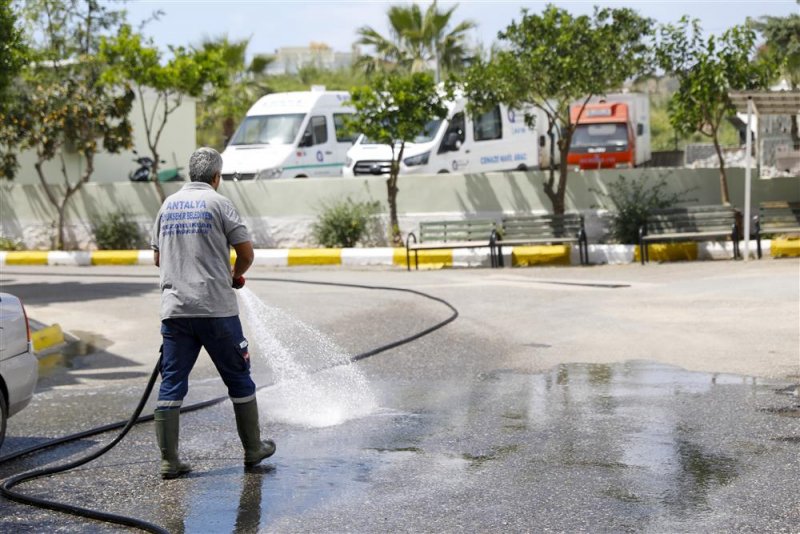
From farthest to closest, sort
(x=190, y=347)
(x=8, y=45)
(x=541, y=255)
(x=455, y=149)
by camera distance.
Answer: (x=455, y=149)
(x=541, y=255)
(x=8, y=45)
(x=190, y=347)

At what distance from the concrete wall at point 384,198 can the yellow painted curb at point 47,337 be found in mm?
10781

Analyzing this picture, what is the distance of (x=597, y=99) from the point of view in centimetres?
3531

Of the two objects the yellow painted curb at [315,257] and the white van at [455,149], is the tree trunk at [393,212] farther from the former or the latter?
the white van at [455,149]

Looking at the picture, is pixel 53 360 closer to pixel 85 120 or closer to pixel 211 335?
pixel 211 335

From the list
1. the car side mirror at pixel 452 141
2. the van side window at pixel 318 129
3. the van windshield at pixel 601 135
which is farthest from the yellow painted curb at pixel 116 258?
the van windshield at pixel 601 135

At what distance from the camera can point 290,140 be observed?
26391 millimetres

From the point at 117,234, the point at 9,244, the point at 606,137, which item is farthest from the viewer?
the point at 606,137

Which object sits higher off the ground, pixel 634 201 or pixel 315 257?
pixel 634 201

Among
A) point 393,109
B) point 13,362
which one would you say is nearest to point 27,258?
point 393,109

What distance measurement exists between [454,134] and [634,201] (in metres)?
5.93

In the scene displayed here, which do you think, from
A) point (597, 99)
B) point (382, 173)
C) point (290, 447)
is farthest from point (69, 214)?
point (290, 447)

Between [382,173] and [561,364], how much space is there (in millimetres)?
15775

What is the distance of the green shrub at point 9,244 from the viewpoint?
81.9 ft

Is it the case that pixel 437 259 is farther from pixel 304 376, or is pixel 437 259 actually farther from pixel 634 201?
pixel 304 376
